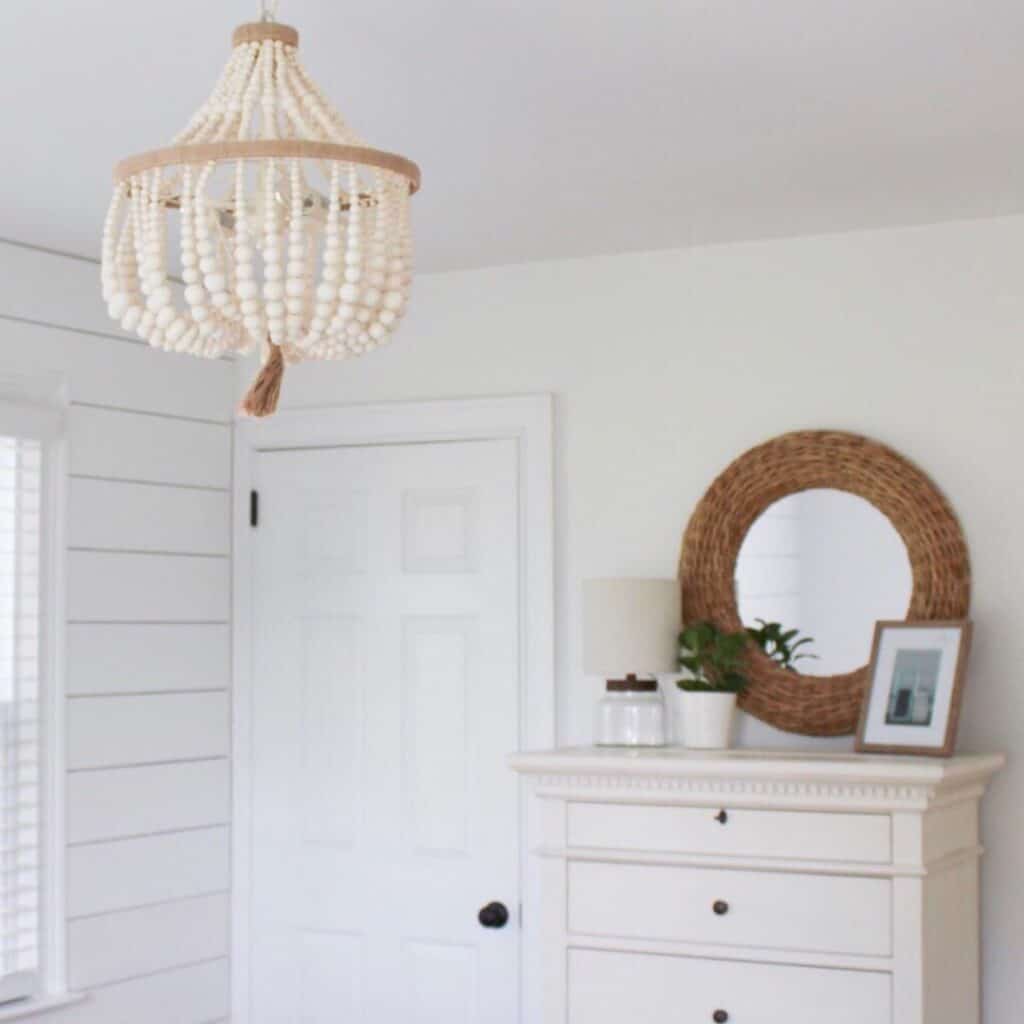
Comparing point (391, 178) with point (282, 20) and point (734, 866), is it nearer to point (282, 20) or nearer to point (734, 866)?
point (282, 20)

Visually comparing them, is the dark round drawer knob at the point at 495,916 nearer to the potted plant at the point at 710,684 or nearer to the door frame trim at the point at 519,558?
the door frame trim at the point at 519,558

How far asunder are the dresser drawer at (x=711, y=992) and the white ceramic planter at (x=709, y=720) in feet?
1.64

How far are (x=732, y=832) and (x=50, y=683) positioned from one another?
1.58 m

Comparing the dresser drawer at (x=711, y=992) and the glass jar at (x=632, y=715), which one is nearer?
the dresser drawer at (x=711, y=992)

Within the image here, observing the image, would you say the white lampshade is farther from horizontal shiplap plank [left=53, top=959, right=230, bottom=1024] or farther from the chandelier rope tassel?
the chandelier rope tassel

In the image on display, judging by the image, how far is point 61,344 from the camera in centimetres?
399

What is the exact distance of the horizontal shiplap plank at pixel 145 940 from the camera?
3949 millimetres

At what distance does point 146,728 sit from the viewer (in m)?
4.14

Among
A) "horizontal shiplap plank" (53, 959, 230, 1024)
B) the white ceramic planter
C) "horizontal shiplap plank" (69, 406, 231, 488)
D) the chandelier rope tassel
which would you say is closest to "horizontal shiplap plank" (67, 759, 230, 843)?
"horizontal shiplap plank" (53, 959, 230, 1024)

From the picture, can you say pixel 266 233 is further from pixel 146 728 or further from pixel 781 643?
pixel 146 728

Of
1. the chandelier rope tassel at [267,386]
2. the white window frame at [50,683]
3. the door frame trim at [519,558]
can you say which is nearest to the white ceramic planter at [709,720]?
the door frame trim at [519,558]

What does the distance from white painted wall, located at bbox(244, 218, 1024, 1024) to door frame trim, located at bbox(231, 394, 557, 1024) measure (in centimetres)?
4

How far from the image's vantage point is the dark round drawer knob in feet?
13.2

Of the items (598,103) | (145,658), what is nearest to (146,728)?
(145,658)
